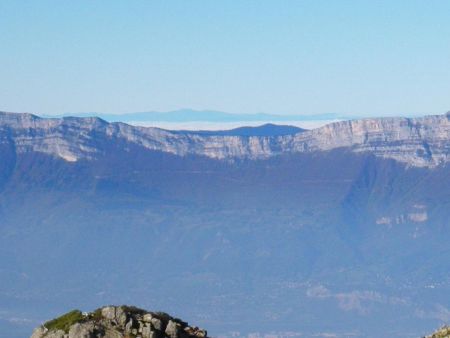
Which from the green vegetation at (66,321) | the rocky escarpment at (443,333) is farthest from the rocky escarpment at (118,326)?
the rocky escarpment at (443,333)

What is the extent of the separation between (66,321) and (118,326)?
1.25 metres

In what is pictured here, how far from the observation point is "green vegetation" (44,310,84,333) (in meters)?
37.9

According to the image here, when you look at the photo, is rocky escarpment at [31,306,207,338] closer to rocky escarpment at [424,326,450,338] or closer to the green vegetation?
the green vegetation

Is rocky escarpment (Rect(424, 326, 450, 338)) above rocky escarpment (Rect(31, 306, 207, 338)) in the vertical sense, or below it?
below

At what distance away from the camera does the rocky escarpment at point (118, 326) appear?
37.3 m

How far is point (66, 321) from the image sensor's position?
3819cm

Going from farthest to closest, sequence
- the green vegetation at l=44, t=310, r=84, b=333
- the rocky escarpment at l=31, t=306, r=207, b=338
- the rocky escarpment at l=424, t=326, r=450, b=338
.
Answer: the rocky escarpment at l=424, t=326, r=450, b=338 < the green vegetation at l=44, t=310, r=84, b=333 < the rocky escarpment at l=31, t=306, r=207, b=338

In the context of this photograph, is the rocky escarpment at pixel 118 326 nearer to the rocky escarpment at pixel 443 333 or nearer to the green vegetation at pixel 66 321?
the green vegetation at pixel 66 321

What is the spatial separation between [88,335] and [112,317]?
120cm

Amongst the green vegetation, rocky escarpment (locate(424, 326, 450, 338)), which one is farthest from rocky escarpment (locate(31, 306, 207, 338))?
rocky escarpment (locate(424, 326, 450, 338))

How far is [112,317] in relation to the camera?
38.1 m

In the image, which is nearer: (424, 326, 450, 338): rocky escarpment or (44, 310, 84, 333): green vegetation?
(44, 310, 84, 333): green vegetation

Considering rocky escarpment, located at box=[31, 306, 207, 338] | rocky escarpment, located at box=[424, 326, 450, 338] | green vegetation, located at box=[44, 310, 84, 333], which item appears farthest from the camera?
rocky escarpment, located at box=[424, 326, 450, 338]

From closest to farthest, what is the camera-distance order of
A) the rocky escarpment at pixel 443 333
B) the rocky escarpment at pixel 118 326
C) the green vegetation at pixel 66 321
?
1. the rocky escarpment at pixel 118 326
2. the green vegetation at pixel 66 321
3. the rocky escarpment at pixel 443 333
